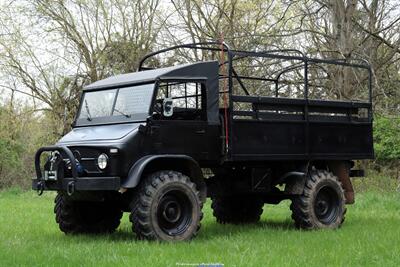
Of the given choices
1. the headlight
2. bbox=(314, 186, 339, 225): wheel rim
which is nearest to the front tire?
the headlight

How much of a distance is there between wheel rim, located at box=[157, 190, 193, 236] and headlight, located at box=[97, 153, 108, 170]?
0.92 m

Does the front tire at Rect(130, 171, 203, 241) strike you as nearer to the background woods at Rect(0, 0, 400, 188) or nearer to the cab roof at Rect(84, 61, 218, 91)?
the cab roof at Rect(84, 61, 218, 91)

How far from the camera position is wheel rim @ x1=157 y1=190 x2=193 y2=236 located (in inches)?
368

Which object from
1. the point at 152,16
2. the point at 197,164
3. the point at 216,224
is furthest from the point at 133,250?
the point at 152,16

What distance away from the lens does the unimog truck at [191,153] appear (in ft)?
30.4

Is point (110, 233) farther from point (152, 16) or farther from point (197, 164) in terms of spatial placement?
point (152, 16)

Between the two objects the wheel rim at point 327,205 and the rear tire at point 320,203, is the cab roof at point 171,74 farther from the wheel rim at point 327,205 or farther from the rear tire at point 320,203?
the wheel rim at point 327,205

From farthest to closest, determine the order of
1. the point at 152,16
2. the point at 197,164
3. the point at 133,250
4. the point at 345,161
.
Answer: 1. the point at 152,16
2. the point at 345,161
3. the point at 197,164
4. the point at 133,250

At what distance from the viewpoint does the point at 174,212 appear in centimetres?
954

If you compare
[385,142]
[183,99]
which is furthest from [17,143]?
[183,99]

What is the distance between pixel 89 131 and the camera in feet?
33.7

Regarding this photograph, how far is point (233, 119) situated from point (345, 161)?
301cm

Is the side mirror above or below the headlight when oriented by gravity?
above

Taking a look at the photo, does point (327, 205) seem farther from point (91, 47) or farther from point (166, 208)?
point (91, 47)
